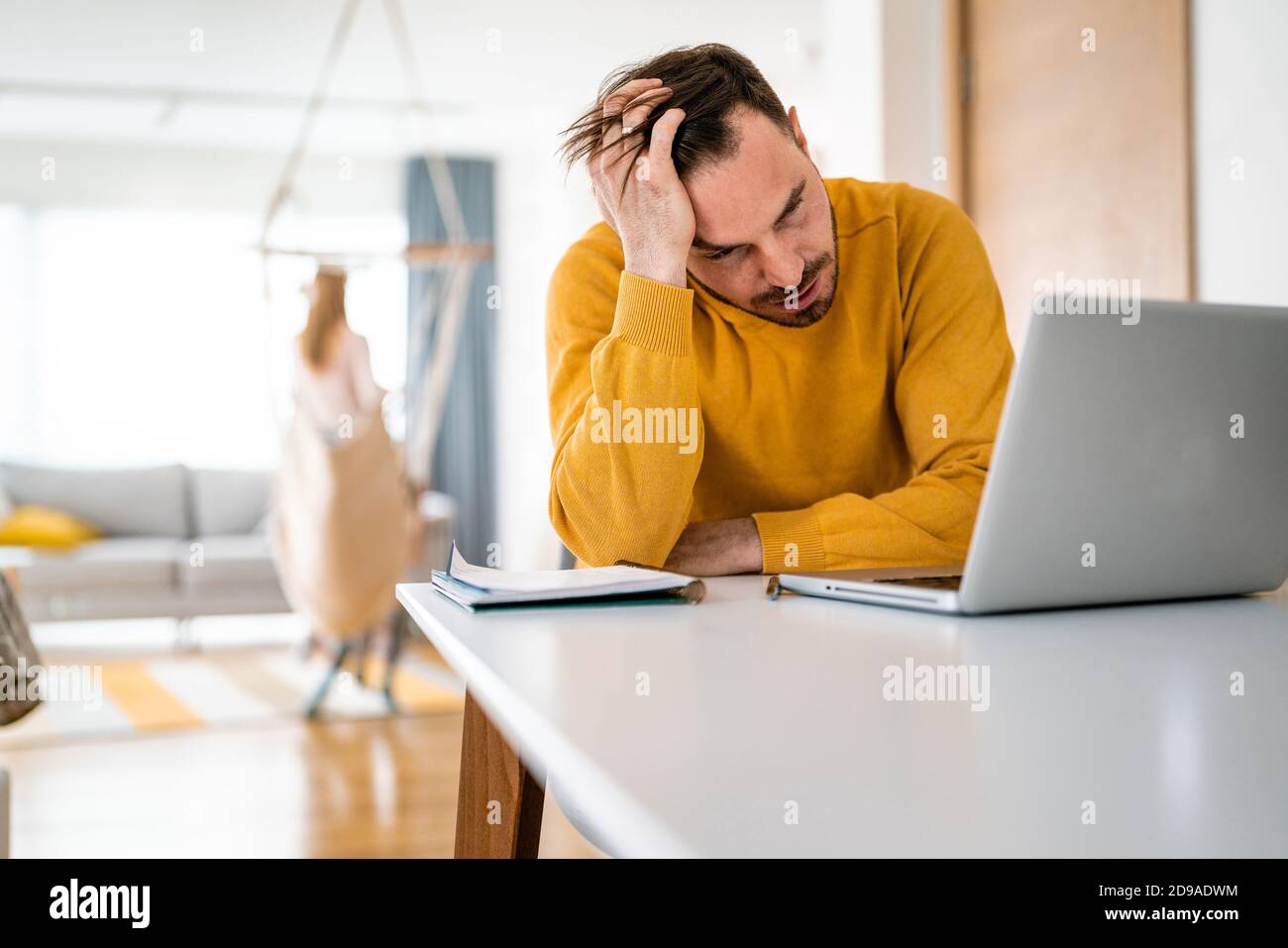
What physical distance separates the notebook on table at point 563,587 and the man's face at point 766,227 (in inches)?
16.1

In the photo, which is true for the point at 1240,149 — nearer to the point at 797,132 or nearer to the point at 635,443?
the point at 797,132

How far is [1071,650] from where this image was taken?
1.96 feet

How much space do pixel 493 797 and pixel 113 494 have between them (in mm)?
4723

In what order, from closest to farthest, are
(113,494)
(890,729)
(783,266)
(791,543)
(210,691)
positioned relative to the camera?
(890,729)
(791,543)
(783,266)
(210,691)
(113,494)

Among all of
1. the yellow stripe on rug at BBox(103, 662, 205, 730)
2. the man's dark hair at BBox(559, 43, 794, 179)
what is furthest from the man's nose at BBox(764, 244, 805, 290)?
the yellow stripe on rug at BBox(103, 662, 205, 730)

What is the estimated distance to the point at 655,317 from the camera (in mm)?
1049

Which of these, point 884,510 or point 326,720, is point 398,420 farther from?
point 884,510

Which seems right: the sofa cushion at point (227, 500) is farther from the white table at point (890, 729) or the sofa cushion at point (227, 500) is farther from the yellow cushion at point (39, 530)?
the white table at point (890, 729)

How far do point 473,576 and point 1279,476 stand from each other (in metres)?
0.57

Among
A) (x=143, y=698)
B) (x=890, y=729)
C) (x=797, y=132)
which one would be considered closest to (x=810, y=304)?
(x=797, y=132)

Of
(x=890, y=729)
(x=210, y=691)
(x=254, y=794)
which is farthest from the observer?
(x=210, y=691)

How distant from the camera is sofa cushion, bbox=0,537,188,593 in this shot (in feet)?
14.3

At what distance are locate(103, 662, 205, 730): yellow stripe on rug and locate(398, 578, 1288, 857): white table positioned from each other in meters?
2.87
